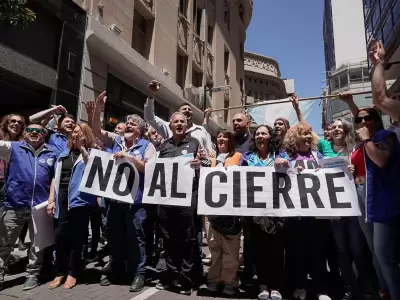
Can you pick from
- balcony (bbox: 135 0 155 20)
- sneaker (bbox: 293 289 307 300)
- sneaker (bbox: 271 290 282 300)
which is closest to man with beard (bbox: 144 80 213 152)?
sneaker (bbox: 271 290 282 300)

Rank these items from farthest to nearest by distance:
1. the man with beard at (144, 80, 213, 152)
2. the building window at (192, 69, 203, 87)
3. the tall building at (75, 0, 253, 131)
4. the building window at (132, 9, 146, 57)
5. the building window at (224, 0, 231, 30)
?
the building window at (224, 0, 231, 30)
the building window at (192, 69, 203, 87)
the building window at (132, 9, 146, 57)
the tall building at (75, 0, 253, 131)
the man with beard at (144, 80, 213, 152)

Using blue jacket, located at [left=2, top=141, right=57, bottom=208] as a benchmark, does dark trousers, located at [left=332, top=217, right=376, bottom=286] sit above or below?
below

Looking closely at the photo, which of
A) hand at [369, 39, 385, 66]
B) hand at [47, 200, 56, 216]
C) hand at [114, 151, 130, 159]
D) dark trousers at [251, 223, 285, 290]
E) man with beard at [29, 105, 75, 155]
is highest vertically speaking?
hand at [369, 39, 385, 66]

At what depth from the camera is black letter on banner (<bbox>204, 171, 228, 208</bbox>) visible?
3.65 m

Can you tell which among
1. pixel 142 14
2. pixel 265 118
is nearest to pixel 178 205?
pixel 265 118

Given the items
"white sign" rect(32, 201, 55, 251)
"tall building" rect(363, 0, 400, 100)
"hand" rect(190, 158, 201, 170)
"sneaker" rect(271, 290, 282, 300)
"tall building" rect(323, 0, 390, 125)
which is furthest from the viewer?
"tall building" rect(323, 0, 390, 125)

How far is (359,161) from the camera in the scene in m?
→ 3.46

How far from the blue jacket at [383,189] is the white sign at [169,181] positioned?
1899mm

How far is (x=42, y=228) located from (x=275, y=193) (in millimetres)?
2973

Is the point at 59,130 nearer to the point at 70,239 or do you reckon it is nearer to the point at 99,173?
the point at 99,173

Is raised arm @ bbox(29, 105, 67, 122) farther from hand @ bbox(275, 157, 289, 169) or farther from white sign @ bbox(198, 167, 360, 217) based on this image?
hand @ bbox(275, 157, 289, 169)

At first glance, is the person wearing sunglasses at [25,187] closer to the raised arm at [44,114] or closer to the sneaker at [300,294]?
the raised arm at [44,114]

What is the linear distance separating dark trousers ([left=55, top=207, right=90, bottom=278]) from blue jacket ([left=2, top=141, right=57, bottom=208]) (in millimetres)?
414

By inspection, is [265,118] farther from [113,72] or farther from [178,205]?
[113,72]
